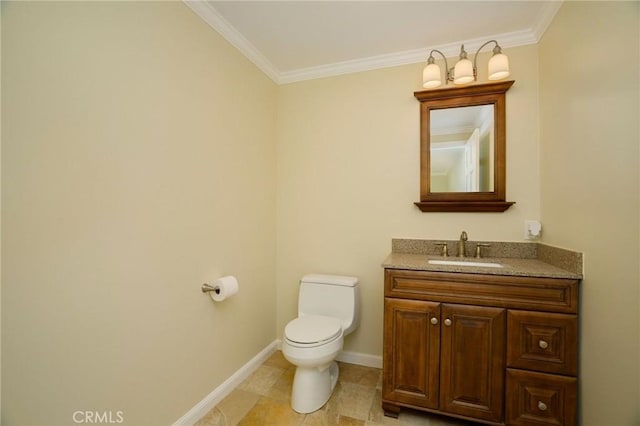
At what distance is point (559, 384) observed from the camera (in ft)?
4.42

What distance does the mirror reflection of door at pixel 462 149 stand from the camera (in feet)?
6.38

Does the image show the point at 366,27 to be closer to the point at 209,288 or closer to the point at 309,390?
the point at 209,288

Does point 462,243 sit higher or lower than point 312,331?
higher

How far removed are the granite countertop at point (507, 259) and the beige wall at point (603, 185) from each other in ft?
0.29

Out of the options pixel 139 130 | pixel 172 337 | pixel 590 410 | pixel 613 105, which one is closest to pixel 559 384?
pixel 590 410

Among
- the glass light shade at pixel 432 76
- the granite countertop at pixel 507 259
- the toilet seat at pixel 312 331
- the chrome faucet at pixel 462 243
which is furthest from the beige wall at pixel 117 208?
the chrome faucet at pixel 462 243

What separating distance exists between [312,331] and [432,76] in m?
1.88

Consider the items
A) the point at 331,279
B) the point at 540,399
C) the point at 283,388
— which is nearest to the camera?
the point at 540,399

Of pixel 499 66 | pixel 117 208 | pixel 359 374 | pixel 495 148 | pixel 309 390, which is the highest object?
pixel 499 66

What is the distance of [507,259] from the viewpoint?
1841 millimetres

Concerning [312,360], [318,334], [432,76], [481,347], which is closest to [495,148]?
[432,76]

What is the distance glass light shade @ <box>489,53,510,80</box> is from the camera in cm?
175

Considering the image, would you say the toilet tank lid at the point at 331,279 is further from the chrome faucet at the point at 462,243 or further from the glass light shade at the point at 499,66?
the glass light shade at the point at 499,66

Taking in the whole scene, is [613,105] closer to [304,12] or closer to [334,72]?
[304,12]
